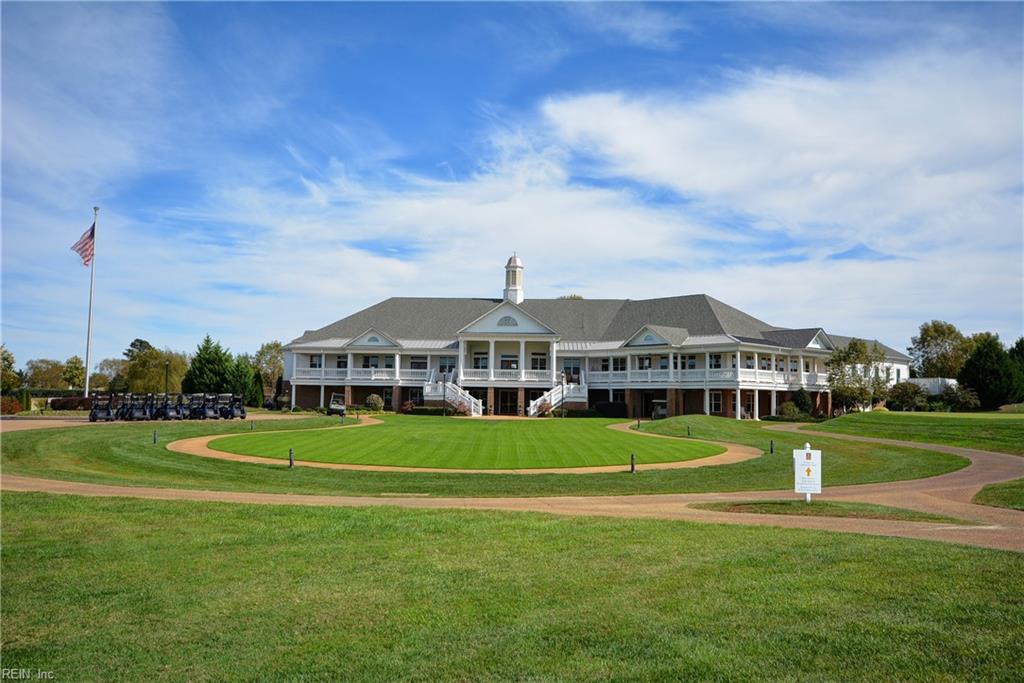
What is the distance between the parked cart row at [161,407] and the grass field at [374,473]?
10242mm

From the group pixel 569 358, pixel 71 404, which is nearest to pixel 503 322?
pixel 569 358

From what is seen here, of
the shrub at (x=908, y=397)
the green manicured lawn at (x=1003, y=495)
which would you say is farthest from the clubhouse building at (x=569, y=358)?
the green manicured lawn at (x=1003, y=495)

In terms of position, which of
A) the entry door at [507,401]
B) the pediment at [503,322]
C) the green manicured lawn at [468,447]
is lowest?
the green manicured lawn at [468,447]

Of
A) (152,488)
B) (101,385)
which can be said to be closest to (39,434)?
(152,488)

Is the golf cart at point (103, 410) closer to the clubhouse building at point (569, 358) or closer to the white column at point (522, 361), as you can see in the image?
the clubhouse building at point (569, 358)

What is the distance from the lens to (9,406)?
172ft

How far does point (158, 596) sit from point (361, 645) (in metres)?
→ 3.38

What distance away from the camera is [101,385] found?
106375mm

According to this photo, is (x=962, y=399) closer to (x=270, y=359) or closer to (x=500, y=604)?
(x=500, y=604)

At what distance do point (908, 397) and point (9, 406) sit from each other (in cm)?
6416

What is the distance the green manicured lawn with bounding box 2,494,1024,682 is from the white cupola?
57553 millimetres

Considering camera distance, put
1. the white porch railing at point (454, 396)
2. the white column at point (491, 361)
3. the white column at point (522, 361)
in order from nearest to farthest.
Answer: the white porch railing at point (454, 396), the white column at point (522, 361), the white column at point (491, 361)

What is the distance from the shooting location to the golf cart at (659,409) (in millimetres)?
57281

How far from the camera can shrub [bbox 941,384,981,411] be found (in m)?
54.0
